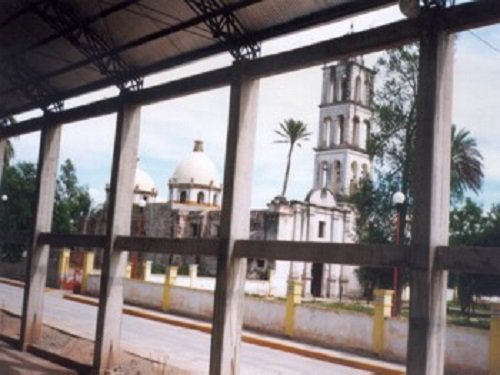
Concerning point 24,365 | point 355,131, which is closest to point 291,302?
point 24,365

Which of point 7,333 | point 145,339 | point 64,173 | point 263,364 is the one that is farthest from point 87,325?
point 64,173

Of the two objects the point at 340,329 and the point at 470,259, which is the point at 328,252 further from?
the point at 340,329

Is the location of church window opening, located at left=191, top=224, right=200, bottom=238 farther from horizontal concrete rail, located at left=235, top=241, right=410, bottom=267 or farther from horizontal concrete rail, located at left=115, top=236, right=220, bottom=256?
horizontal concrete rail, located at left=235, top=241, right=410, bottom=267

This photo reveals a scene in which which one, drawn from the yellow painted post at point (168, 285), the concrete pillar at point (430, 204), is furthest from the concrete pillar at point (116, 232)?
the yellow painted post at point (168, 285)

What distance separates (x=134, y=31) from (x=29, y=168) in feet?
130

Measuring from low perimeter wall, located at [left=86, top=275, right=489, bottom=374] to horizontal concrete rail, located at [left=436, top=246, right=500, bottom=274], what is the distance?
368 inches

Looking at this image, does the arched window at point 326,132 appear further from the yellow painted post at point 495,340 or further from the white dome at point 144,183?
the yellow painted post at point 495,340

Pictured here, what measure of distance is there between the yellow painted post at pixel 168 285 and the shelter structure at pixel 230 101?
12.0 meters

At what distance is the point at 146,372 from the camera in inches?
509

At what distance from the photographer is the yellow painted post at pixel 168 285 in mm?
26547

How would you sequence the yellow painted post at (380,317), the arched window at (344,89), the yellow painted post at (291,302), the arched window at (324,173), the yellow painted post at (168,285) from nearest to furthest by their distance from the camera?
1. the yellow painted post at (380,317)
2. the yellow painted post at (291,302)
3. the yellow painted post at (168,285)
4. the arched window at (344,89)
5. the arched window at (324,173)

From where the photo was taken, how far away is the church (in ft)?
116

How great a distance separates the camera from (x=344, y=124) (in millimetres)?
44094

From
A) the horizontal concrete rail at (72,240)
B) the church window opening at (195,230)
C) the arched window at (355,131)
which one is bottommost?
the horizontal concrete rail at (72,240)
